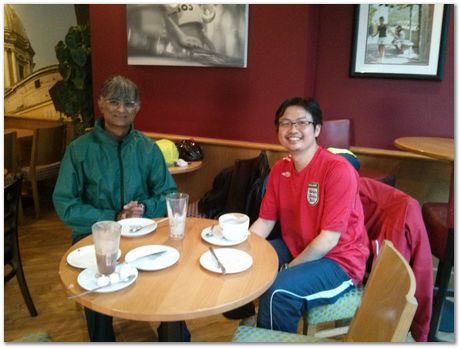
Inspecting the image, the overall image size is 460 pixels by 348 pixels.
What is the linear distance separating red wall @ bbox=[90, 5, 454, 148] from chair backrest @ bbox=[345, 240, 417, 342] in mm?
2067

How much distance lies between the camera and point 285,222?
5.81ft

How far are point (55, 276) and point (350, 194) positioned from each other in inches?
83.6

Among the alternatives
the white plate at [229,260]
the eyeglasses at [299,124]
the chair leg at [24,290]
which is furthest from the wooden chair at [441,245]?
the chair leg at [24,290]

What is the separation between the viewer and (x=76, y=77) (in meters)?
3.83

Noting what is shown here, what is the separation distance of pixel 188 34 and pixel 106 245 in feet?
7.70

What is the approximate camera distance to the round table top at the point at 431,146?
2.24 meters

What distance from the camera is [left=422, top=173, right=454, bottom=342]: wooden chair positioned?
6.01 feet

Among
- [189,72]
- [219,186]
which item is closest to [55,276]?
[219,186]

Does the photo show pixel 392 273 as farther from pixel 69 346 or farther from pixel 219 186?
pixel 219 186

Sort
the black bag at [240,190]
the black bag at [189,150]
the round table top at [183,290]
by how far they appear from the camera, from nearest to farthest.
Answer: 1. the round table top at [183,290]
2. the black bag at [240,190]
3. the black bag at [189,150]

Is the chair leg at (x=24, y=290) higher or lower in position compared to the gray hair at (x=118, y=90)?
lower

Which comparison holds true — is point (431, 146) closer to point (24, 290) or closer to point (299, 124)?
point (299, 124)

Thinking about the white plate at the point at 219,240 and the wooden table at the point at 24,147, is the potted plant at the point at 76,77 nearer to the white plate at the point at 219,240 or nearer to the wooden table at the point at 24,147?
the wooden table at the point at 24,147

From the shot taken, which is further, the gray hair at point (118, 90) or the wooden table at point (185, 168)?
the wooden table at point (185, 168)
